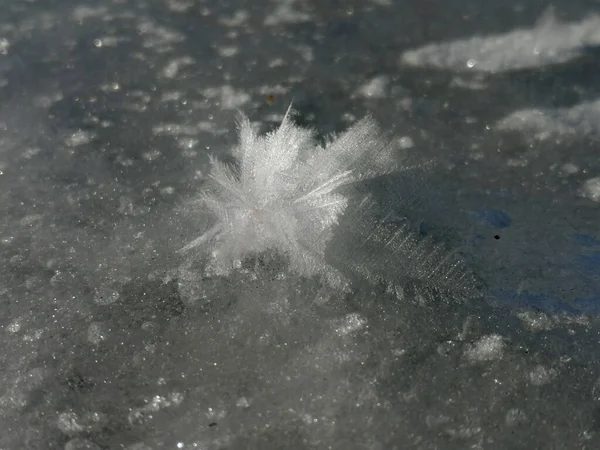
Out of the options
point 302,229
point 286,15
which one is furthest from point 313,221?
point 286,15

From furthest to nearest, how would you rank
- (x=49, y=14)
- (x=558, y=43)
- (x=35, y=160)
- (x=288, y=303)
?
(x=49, y=14), (x=558, y=43), (x=35, y=160), (x=288, y=303)

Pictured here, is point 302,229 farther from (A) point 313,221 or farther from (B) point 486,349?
(B) point 486,349

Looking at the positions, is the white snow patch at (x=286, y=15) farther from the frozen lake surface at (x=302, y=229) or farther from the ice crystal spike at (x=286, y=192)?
the ice crystal spike at (x=286, y=192)

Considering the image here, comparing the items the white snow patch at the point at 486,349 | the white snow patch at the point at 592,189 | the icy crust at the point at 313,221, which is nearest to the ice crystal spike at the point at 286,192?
the icy crust at the point at 313,221

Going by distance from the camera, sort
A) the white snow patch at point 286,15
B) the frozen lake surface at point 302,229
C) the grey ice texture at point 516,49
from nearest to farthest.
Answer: the frozen lake surface at point 302,229 → the grey ice texture at point 516,49 → the white snow patch at point 286,15

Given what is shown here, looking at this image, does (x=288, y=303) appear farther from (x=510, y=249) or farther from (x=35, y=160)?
(x=35, y=160)

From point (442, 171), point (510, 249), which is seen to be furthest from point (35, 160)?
point (510, 249)

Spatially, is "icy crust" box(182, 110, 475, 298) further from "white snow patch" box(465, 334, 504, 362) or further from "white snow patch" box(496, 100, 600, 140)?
"white snow patch" box(496, 100, 600, 140)

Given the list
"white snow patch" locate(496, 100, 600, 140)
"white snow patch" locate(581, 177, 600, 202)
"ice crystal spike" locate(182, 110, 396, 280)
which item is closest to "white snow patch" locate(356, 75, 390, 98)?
"ice crystal spike" locate(182, 110, 396, 280)
